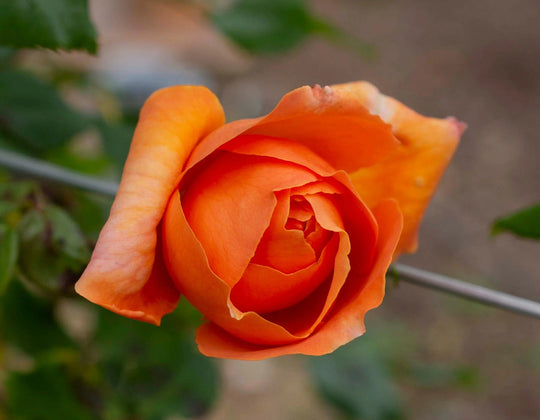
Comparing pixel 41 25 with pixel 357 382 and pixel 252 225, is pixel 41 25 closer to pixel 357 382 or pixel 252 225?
pixel 252 225

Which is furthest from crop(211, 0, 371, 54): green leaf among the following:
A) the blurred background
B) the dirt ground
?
the dirt ground

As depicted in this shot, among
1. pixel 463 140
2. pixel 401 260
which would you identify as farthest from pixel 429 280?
pixel 463 140

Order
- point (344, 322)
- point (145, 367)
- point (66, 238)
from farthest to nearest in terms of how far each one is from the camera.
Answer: point (145, 367) < point (66, 238) < point (344, 322)

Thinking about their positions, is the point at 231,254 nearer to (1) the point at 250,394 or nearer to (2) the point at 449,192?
(1) the point at 250,394

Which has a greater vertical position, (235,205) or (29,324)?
(235,205)

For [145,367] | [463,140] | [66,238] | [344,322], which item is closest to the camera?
[344,322]

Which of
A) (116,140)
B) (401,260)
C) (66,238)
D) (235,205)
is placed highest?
(235,205)

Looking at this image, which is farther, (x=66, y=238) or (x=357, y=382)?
(x=357, y=382)
